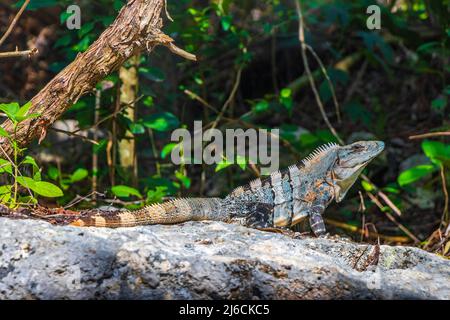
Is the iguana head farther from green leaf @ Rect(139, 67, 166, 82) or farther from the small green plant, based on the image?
the small green plant

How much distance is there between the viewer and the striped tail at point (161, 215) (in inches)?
169

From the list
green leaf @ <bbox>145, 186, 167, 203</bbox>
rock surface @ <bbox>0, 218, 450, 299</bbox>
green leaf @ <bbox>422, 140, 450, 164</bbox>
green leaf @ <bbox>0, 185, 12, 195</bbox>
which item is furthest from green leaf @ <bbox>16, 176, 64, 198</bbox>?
green leaf @ <bbox>422, 140, 450, 164</bbox>

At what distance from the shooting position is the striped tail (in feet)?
14.1

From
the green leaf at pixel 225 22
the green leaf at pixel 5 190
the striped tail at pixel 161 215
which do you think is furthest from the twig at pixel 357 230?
the green leaf at pixel 5 190

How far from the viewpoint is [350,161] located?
20.0 feet

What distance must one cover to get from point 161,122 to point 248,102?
188cm

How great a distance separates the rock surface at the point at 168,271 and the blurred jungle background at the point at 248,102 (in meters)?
0.91

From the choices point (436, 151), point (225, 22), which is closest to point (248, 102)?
point (225, 22)

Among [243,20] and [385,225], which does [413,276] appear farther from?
[243,20]

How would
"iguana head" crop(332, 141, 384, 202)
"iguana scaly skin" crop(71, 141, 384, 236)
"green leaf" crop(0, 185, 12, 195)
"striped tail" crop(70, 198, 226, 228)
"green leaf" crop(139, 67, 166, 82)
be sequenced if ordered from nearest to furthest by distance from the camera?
"striped tail" crop(70, 198, 226, 228) → "green leaf" crop(0, 185, 12, 195) → "iguana scaly skin" crop(71, 141, 384, 236) → "iguana head" crop(332, 141, 384, 202) → "green leaf" crop(139, 67, 166, 82)

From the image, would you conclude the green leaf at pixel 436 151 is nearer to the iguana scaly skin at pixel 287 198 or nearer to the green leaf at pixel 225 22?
the iguana scaly skin at pixel 287 198

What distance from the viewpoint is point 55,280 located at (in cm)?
357

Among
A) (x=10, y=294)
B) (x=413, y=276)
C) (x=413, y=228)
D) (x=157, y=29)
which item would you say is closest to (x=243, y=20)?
(x=413, y=228)

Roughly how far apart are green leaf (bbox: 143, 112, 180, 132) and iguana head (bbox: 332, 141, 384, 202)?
174cm
